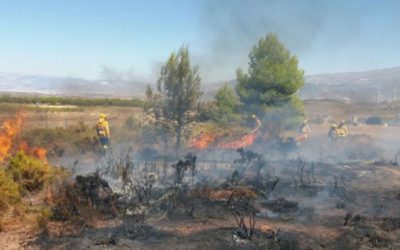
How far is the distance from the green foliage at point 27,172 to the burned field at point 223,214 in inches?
63.5

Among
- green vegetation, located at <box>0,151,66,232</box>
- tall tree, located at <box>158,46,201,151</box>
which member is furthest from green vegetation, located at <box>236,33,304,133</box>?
green vegetation, located at <box>0,151,66,232</box>

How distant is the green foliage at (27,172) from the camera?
12750 mm

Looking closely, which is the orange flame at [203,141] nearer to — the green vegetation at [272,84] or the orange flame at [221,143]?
the orange flame at [221,143]

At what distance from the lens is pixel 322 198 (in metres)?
13.4

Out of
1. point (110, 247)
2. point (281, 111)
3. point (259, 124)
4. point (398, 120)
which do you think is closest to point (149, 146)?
point (259, 124)

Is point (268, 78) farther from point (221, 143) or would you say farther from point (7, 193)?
point (7, 193)

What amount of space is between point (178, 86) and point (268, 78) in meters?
7.91

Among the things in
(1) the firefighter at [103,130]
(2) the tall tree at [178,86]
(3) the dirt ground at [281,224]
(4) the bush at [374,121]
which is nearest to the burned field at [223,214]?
(3) the dirt ground at [281,224]

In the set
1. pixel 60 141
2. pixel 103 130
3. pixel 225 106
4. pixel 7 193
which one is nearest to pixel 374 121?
pixel 225 106

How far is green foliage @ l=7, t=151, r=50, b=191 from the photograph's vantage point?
41.8ft

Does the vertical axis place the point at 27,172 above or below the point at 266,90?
below

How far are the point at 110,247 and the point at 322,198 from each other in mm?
7393

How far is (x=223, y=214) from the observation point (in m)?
11.1

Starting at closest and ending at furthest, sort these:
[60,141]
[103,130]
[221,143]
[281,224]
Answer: [281,224], [103,130], [60,141], [221,143]
